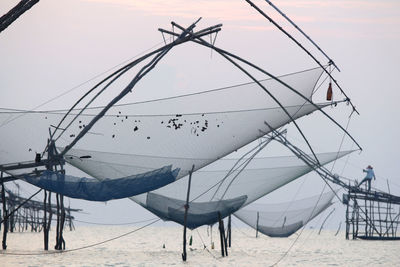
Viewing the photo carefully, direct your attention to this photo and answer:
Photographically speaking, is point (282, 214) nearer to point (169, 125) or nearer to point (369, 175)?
point (369, 175)

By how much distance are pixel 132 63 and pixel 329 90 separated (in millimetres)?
3434

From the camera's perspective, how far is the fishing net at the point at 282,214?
88.3 ft

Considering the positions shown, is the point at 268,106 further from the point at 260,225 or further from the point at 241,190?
the point at 260,225

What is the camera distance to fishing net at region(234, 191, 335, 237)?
88.3 ft

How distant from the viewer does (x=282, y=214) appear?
27953mm

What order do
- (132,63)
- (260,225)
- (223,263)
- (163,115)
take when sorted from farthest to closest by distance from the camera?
(260,225), (223,263), (163,115), (132,63)

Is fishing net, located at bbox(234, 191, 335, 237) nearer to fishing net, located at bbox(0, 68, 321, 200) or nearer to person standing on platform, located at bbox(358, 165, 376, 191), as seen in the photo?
person standing on platform, located at bbox(358, 165, 376, 191)

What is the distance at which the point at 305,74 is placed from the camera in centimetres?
1340

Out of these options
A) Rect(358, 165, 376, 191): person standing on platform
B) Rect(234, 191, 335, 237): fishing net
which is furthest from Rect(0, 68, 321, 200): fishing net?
Rect(358, 165, 376, 191): person standing on platform

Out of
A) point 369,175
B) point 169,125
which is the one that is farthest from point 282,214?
point 169,125

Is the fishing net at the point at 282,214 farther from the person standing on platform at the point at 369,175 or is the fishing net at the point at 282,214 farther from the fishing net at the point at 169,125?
the fishing net at the point at 169,125

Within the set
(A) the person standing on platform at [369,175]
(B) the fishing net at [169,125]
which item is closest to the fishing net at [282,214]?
(A) the person standing on platform at [369,175]

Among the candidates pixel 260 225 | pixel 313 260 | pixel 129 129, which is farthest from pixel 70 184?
pixel 260 225

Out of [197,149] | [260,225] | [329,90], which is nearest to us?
[329,90]
